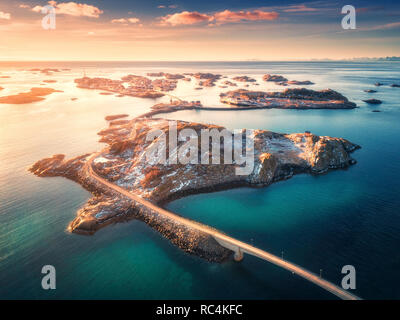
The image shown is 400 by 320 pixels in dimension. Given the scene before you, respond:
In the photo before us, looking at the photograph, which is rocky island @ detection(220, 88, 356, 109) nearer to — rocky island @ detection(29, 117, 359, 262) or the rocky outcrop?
the rocky outcrop

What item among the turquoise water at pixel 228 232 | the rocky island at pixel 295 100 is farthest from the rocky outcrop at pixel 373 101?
the turquoise water at pixel 228 232

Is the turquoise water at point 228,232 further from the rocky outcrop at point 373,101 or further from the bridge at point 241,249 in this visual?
the rocky outcrop at point 373,101

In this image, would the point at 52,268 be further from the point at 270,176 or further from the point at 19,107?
the point at 19,107

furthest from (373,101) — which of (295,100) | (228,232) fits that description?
(228,232)

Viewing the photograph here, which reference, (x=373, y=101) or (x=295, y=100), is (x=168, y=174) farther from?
(x=373, y=101)
